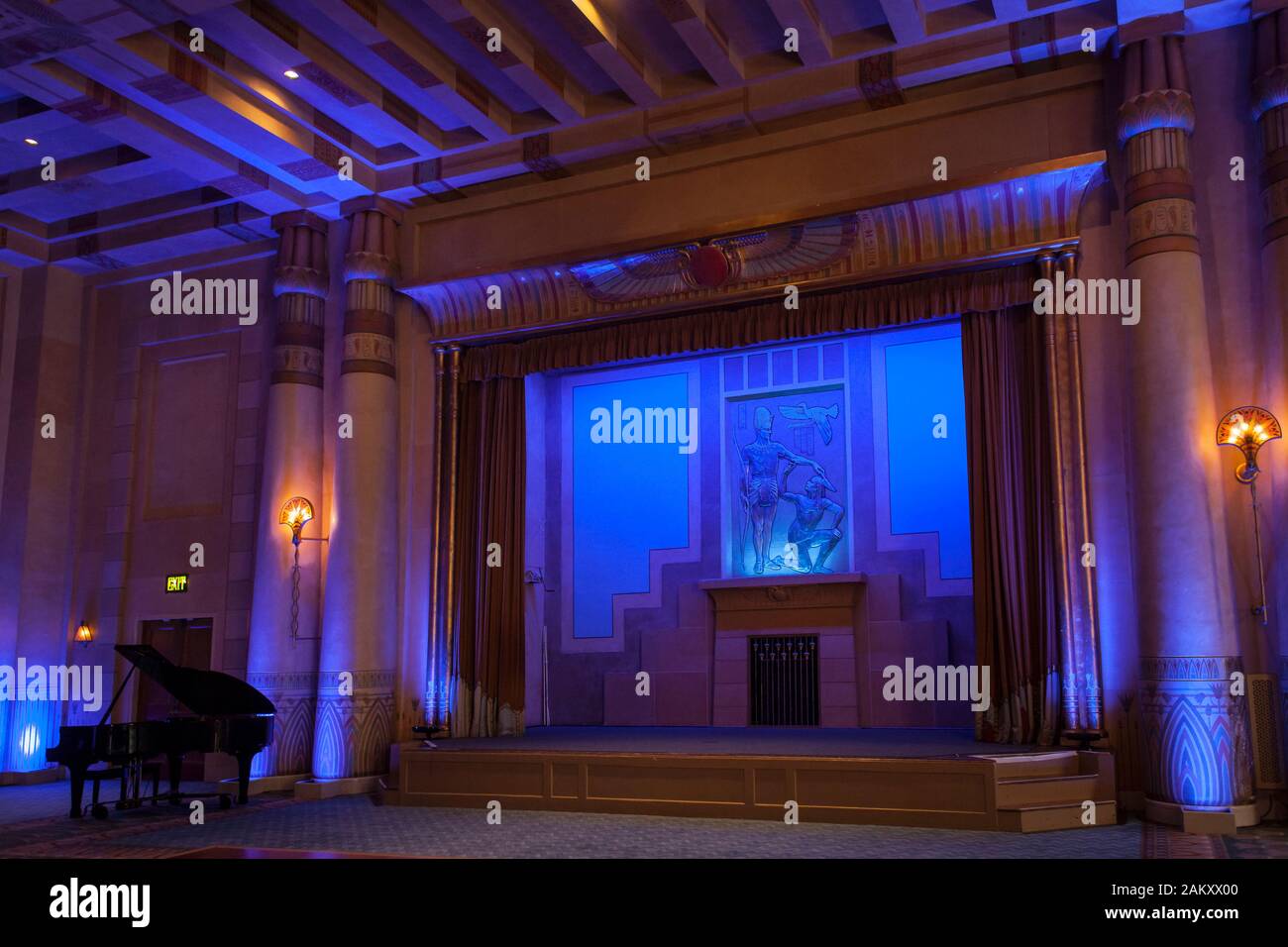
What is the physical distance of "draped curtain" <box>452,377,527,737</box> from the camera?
986 centimetres

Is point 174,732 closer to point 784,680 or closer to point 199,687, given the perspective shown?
point 199,687

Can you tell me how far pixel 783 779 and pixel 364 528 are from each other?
454 cm

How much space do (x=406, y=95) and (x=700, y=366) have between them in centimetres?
402

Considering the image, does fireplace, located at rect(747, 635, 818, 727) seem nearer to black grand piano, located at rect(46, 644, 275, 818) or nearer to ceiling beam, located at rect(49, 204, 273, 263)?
black grand piano, located at rect(46, 644, 275, 818)

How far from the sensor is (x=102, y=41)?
793 cm

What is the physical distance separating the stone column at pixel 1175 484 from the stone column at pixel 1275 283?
0.95 ft

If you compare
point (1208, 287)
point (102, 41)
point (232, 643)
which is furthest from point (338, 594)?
point (1208, 287)

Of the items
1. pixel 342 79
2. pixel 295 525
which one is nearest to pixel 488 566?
pixel 295 525

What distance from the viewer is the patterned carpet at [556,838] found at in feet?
19.6

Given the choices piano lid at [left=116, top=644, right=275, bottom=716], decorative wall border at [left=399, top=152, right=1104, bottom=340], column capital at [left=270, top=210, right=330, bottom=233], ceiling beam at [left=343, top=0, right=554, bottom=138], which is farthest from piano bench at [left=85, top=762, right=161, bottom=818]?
ceiling beam at [left=343, top=0, right=554, bottom=138]

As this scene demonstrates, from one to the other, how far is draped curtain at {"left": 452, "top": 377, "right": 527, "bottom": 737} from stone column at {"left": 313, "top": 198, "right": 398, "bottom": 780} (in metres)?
0.63

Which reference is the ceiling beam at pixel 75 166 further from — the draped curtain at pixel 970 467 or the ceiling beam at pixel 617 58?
the ceiling beam at pixel 617 58

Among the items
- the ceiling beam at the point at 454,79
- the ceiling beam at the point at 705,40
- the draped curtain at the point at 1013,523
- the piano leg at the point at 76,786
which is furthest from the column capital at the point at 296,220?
the draped curtain at the point at 1013,523

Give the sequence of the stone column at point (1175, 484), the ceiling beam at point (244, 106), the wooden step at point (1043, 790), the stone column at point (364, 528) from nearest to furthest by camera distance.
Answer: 1. the wooden step at point (1043, 790)
2. the stone column at point (1175, 484)
3. the ceiling beam at point (244, 106)
4. the stone column at point (364, 528)
